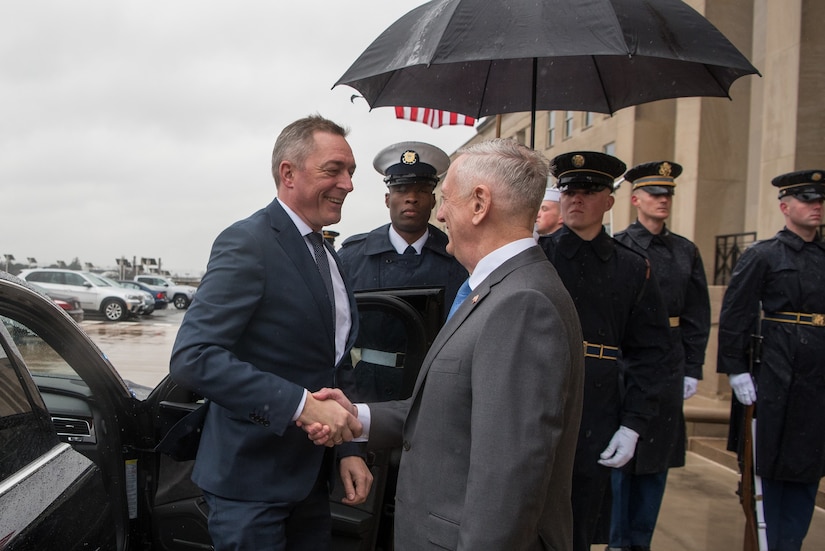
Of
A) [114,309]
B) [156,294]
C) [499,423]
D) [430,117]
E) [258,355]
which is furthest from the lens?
[156,294]

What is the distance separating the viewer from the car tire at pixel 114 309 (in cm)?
2495

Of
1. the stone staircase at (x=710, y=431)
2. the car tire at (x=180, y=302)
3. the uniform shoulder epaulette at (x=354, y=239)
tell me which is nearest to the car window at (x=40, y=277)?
the car tire at (x=180, y=302)

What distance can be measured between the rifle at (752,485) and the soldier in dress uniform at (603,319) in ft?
4.01

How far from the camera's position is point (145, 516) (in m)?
2.72

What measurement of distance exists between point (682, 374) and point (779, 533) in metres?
1.05

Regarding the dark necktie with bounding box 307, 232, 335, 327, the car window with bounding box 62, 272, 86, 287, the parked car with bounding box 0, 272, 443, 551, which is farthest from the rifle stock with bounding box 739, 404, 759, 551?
the car window with bounding box 62, 272, 86, 287

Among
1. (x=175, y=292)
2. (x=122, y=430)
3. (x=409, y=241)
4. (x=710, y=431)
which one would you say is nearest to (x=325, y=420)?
(x=122, y=430)

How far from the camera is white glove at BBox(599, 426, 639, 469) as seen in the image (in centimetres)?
305

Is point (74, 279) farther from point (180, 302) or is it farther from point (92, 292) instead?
point (180, 302)

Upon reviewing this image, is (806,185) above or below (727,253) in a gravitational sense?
above

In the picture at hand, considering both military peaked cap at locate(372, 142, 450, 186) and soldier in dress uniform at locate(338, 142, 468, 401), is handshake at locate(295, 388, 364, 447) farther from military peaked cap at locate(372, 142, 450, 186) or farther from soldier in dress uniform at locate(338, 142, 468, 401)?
military peaked cap at locate(372, 142, 450, 186)

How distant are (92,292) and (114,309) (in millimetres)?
977

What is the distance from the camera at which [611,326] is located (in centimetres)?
313

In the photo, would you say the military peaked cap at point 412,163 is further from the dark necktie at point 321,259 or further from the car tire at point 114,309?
the car tire at point 114,309
